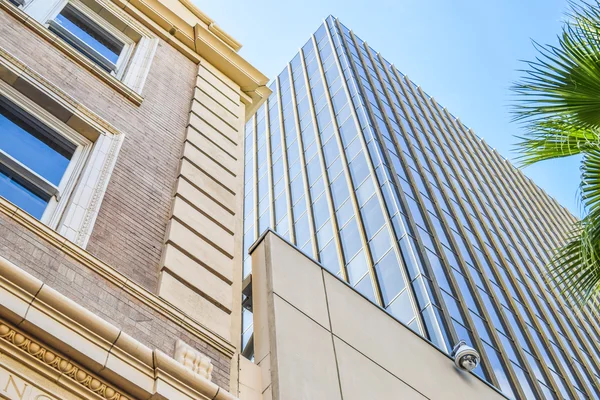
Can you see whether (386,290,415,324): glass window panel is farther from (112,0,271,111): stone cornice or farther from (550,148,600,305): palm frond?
(550,148,600,305): palm frond

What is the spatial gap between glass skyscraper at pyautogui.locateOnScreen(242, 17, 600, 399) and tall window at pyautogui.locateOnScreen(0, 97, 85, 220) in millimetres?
9773

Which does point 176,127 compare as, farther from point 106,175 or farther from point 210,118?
point 106,175

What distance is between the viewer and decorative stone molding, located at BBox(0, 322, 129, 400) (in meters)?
5.40

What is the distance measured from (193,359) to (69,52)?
19.1 feet

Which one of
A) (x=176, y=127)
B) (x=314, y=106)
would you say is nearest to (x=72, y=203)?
(x=176, y=127)

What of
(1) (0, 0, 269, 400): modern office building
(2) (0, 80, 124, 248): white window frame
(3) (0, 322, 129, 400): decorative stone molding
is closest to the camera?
(3) (0, 322, 129, 400): decorative stone molding

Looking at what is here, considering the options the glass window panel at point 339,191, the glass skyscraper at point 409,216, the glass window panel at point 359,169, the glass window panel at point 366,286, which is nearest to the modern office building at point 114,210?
the glass skyscraper at point 409,216

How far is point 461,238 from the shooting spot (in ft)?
114

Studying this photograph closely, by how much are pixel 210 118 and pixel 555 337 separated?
89.2 feet

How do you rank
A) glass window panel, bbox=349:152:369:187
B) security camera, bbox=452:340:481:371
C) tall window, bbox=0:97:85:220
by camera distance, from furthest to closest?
glass window panel, bbox=349:152:369:187
security camera, bbox=452:340:481:371
tall window, bbox=0:97:85:220

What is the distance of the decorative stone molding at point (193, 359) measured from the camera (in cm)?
673

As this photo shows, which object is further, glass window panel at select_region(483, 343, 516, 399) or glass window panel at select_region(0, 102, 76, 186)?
glass window panel at select_region(483, 343, 516, 399)

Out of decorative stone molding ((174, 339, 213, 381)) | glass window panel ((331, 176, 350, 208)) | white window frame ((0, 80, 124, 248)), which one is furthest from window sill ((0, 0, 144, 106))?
glass window panel ((331, 176, 350, 208))

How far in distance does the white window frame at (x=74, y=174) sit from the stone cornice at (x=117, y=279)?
0.40m
